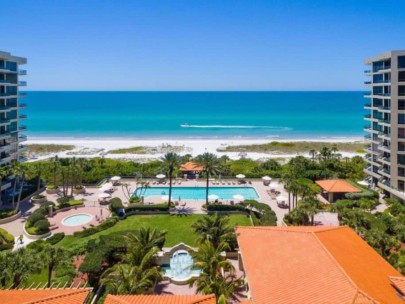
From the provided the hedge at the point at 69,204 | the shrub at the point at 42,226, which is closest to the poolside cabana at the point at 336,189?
the hedge at the point at 69,204

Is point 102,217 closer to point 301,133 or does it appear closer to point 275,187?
point 275,187

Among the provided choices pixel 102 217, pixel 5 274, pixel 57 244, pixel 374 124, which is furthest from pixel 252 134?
pixel 5 274

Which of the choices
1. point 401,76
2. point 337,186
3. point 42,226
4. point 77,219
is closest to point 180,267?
point 42,226

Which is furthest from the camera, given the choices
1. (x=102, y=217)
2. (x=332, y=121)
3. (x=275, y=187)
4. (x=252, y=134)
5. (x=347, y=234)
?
(x=332, y=121)

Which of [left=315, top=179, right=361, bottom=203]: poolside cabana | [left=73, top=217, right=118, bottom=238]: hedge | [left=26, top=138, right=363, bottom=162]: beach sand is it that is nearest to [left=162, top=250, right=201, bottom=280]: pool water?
[left=73, top=217, right=118, bottom=238]: hedge

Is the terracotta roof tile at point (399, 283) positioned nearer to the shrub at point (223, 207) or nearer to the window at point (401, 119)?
the shrub at point (223, 207)

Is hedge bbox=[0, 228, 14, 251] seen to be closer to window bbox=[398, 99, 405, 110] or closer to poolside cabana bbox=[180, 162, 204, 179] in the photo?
poolside cabana bbox=[180, 162, 204, 179]
